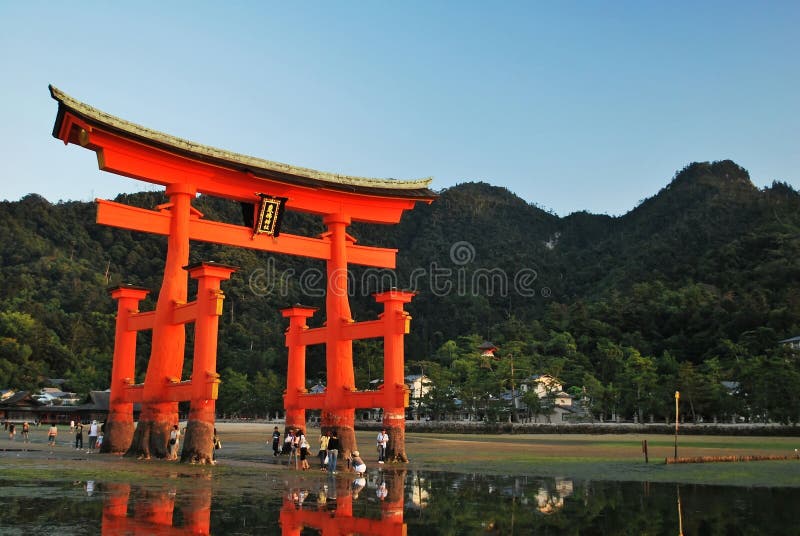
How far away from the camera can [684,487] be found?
59.9 ft

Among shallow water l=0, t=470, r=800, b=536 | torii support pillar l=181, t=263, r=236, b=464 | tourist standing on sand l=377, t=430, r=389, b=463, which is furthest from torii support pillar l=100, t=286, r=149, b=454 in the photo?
shallow water l=0, t=470, r=800, b=536

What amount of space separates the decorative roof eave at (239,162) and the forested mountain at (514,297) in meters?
37.1

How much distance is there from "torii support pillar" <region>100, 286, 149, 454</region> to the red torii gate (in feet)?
0.13

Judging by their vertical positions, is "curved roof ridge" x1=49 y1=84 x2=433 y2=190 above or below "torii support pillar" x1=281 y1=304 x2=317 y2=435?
above

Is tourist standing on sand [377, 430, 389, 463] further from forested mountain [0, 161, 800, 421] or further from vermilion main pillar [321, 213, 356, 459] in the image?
forested mountain [0, 161, 800, 421]

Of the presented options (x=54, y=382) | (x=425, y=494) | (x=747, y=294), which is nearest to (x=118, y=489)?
(x=425, y=494)

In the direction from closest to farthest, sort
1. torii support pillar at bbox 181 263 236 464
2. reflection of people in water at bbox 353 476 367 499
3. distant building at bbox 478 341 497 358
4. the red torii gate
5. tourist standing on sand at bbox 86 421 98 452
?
1. reflection of people in water at bbox 353 476 367 499
2. torii support pillar at bbox 181 263 236 464
3. the red torii gate
4. tourist standing on sand at bbox 86 421 98 452
5. distant building at bbox 478 341 497 358

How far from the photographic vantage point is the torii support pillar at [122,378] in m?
27.0

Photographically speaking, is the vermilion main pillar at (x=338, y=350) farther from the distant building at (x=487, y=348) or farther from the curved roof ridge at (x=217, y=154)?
the distant building at (x=487, y=348)

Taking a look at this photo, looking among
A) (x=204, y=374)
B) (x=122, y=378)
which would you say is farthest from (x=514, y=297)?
(x=204, y=374)

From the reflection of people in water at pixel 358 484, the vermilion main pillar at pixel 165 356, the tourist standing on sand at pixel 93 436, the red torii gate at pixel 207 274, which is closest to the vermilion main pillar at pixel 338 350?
the red torii gate at pixel 207 274

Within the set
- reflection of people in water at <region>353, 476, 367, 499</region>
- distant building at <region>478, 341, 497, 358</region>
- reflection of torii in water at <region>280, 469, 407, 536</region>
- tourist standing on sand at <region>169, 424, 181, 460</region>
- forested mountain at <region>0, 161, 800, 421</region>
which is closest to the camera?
reflection of torii in water at <region>280, 469, 407, 536</region>

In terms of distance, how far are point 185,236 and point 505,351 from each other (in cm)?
5864

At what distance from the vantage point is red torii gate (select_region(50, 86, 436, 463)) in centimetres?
2277
